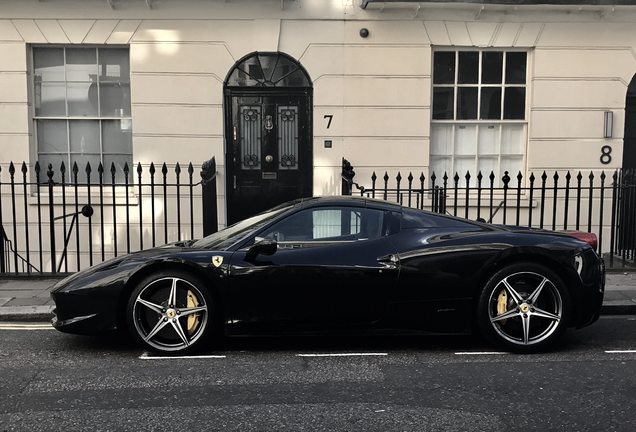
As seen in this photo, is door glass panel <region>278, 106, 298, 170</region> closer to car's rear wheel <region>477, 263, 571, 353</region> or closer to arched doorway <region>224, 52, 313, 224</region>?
arched doorway <region>224, 52, 313, 224</region>

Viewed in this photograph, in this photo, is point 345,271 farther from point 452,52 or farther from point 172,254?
point 452,52

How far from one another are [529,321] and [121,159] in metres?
7.57

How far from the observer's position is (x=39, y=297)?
7.11m

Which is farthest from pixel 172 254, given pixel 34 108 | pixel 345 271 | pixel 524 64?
pixel 524 64

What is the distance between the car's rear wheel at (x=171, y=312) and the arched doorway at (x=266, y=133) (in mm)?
5200

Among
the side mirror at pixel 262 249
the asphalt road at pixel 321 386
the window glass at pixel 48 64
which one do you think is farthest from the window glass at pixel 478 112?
the window glass at pixel 48 64

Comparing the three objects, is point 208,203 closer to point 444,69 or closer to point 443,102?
point 443,102

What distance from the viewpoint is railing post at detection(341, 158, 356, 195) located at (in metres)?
9.01

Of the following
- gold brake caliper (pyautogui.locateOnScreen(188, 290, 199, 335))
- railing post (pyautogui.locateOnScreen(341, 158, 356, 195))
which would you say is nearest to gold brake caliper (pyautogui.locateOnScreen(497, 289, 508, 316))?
gold brake caliper (pyautogui.locateOnScreen(188, 290, 199, 335))

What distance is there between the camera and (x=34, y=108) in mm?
10148

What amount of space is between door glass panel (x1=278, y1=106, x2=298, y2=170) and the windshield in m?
4.53

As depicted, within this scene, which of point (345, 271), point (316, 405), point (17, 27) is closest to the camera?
point (316, 405)

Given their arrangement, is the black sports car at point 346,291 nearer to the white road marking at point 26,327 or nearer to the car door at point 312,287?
the car door at point 312,287

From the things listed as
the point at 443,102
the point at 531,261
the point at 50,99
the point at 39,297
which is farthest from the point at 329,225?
the point at 50,99
